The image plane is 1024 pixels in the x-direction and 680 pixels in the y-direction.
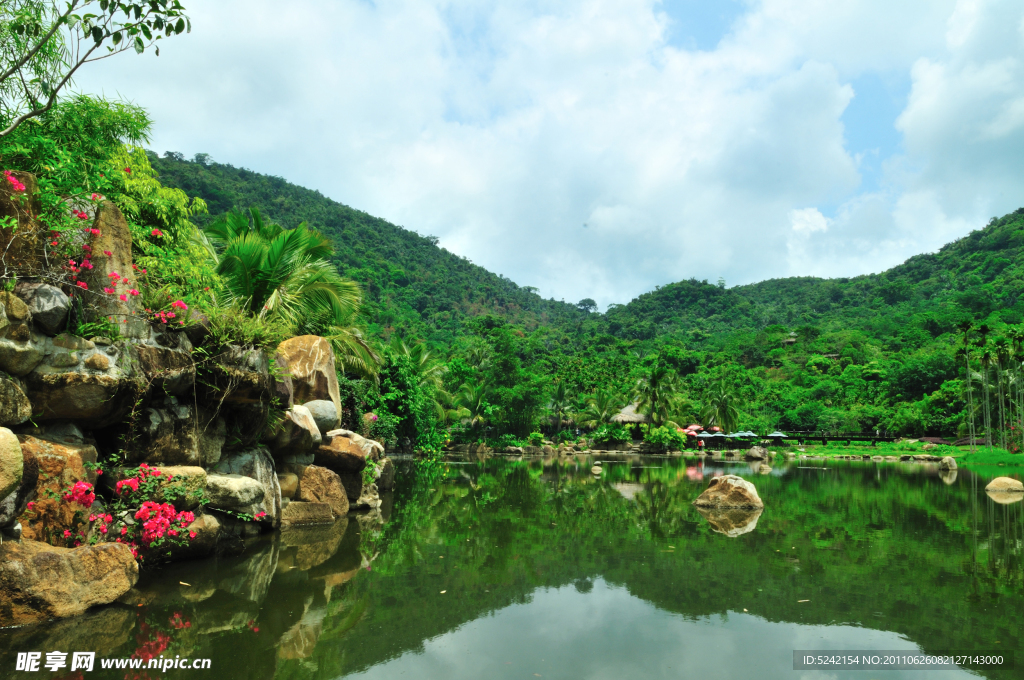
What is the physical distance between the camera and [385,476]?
14.7 meters

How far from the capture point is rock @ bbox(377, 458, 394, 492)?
46.6ft

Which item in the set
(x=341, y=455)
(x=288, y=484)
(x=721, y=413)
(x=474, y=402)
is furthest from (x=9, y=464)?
(x=721, y=413)

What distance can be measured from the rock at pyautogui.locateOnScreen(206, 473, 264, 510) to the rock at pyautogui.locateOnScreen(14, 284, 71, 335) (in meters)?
2.39

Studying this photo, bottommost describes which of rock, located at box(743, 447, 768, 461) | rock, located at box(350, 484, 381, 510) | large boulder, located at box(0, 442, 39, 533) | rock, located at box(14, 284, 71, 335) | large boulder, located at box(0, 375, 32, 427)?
rock, located at box(743, 447, 768, 461)

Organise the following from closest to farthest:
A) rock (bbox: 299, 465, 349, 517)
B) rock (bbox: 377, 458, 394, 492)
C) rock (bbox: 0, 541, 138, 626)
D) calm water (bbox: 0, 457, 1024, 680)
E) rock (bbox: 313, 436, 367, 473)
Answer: calm water (bbox: 0, 457, 1024, 680) < rock (bbox: 0, 541, 138, 626) < rock (bbox: 299, 465, 349, 517) < rock (bbox: 313, 436, 367, 473) < rock (bbox: 377, 458, 394, 492)

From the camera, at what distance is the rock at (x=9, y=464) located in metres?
4.53

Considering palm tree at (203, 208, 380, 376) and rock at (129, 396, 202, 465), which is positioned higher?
palm tree at (203, 208, 380, 376)

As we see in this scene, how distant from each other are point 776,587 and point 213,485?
21.7 feet

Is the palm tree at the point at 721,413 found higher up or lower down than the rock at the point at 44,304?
lower down

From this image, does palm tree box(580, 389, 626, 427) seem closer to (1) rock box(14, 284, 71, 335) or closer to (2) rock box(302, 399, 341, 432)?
(2) rock box(302, 399, 341, 432)

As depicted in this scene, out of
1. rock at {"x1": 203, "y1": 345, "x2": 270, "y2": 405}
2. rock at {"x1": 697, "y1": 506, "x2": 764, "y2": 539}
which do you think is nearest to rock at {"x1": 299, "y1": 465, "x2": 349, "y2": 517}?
rock at {"x1": 203, "y1": 345, "x2": 270, "y2": 405}

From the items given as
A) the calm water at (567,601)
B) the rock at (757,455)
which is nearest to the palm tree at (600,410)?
the rock at (757,455)

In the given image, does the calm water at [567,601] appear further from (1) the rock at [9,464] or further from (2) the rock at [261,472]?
(1) the rock at [9,464]

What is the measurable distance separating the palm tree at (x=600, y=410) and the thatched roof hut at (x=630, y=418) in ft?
3.71
